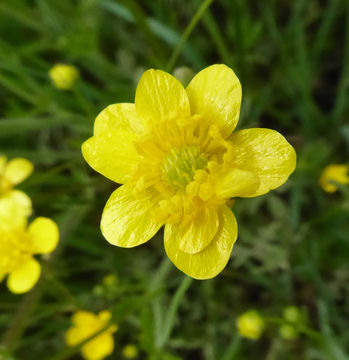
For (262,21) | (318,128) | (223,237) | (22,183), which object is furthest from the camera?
(262,21)

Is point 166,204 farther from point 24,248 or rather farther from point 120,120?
point 24,248

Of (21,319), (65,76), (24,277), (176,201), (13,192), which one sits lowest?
(21,319)

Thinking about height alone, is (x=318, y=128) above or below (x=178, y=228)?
below

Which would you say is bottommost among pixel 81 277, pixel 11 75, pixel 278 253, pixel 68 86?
pixel 81 277

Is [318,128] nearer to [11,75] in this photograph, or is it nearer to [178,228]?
[178,228]

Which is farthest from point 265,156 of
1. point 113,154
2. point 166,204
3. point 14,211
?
point 14,211

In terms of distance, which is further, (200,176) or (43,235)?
(43,235)

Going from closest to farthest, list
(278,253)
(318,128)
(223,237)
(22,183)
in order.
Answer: (223,237)
(278,253)
(22,183)
(318,128)

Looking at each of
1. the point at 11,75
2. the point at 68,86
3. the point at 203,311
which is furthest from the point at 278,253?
the point at 11,75

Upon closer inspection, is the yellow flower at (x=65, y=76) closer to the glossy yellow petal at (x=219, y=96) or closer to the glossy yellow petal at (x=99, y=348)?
the glossy yellow petal at (x=219, y=96)
